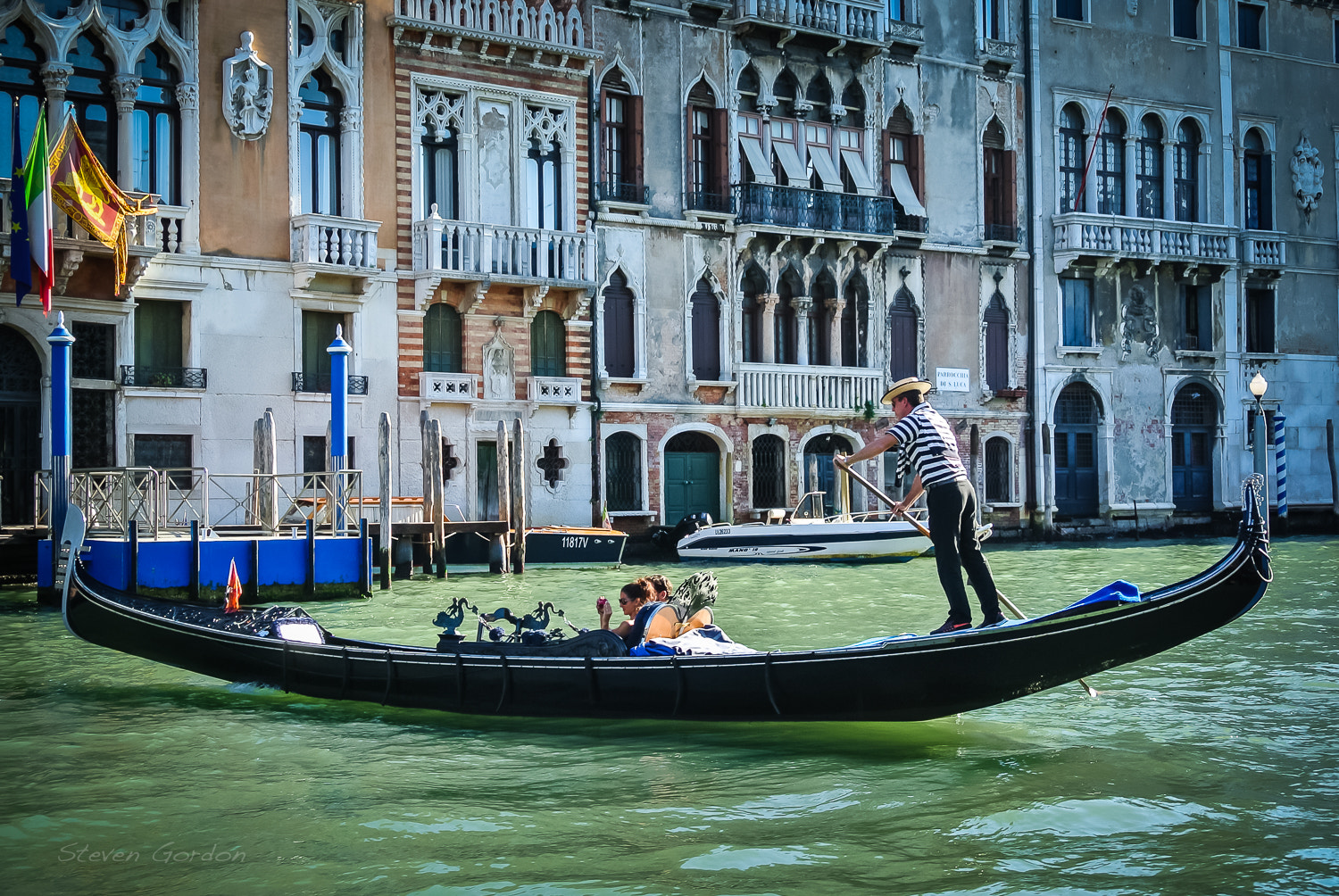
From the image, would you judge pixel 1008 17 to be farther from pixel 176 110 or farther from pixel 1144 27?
pixel 176 110

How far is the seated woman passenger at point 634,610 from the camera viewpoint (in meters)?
6.83

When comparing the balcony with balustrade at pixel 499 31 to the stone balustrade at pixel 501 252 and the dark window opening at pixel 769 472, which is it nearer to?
the stone balustrade at pixel 501 252

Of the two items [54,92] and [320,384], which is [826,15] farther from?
[54,92]

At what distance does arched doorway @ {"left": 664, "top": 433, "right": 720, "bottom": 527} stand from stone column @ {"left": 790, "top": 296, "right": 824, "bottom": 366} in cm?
172

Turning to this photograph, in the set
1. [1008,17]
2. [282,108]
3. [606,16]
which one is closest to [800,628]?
[282,108]

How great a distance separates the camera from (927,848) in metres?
4.93

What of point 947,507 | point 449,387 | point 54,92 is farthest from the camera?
point 449,387

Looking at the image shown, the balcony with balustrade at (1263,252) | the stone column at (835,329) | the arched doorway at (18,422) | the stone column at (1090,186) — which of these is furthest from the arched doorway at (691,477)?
the balcony with balustrade at (1263,252)

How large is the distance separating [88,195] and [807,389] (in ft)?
30.2

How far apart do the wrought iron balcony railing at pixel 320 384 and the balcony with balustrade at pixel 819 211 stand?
5.42 metres

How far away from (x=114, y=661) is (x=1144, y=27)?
723 inches

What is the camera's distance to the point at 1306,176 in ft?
76.5

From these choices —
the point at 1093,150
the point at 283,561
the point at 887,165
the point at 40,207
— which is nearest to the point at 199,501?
the point at 283,561

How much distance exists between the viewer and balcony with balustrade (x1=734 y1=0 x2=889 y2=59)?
18.7 meters
